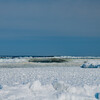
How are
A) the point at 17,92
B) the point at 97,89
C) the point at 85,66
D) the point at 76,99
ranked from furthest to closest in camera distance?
the point at 85,66
the point at 97,89
the point at 17,92
the point at 76,99

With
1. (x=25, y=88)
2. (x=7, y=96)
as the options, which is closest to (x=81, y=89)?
(x=25, y=88)

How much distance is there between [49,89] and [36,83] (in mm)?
449

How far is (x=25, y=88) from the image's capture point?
704 centimetres

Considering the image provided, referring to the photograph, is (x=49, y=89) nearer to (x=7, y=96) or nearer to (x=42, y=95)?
(x=42, y=95)

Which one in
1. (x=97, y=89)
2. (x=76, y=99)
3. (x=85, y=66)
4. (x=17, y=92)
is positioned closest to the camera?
(x=76, y=99)

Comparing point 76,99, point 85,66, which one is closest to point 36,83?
point 76,99

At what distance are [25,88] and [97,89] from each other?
207cm

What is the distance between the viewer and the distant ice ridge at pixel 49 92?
20.4 feet

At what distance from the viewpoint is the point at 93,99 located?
632cm

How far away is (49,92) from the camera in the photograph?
22.1 feet

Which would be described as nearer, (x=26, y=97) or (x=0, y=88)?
(x=26, y=97)

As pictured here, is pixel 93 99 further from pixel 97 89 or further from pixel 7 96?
pixel 7 96

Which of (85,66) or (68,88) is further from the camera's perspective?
(85,66)

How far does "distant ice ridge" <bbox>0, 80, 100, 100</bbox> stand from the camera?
6.21m
